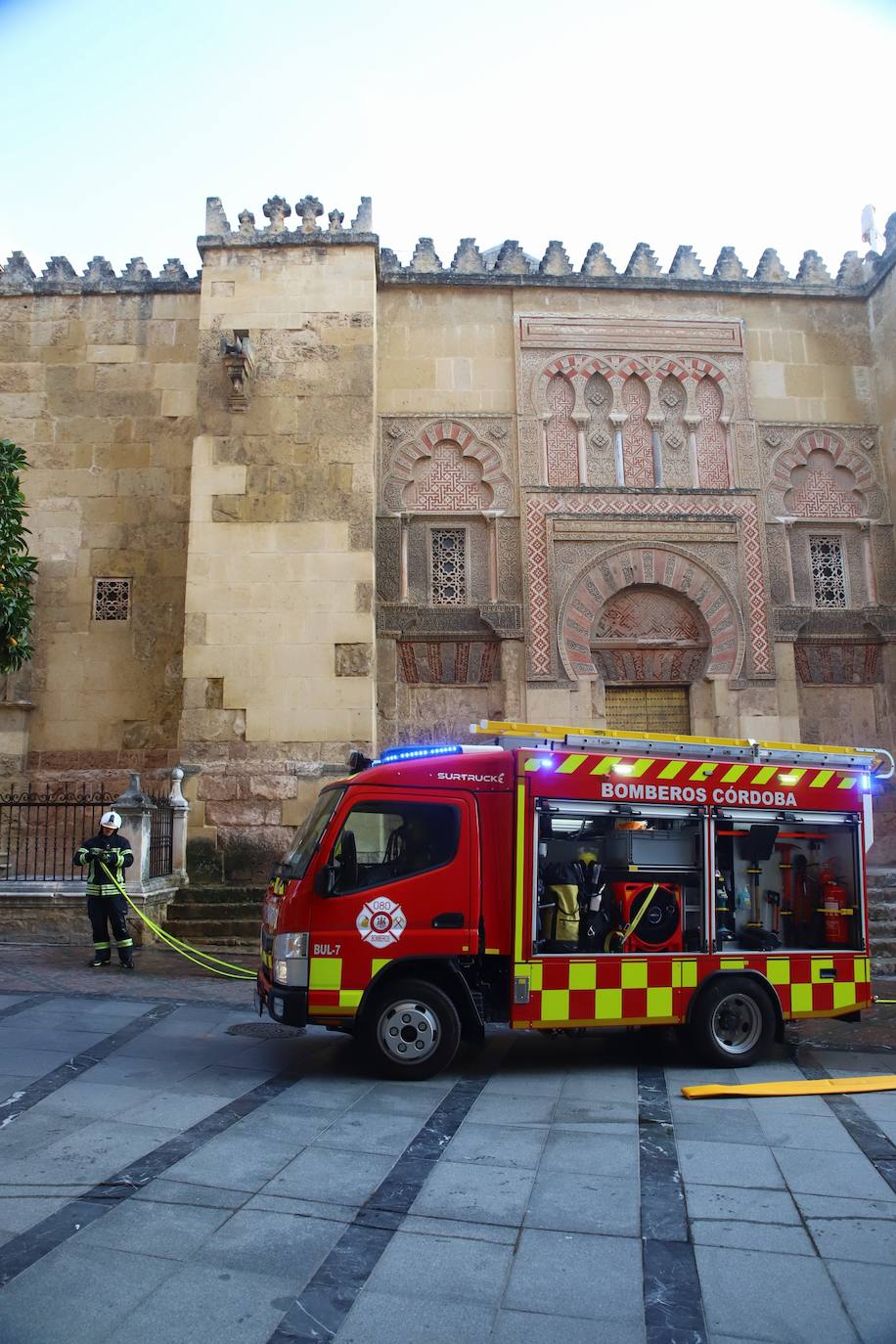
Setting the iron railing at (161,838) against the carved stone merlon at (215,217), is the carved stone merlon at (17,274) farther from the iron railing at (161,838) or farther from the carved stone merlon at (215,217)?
the iron railing at (161,838)

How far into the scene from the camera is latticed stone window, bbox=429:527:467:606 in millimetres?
13602

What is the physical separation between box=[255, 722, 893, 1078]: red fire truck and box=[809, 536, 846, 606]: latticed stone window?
24.8ft

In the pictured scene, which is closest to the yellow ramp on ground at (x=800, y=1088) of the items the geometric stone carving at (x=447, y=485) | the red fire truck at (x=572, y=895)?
the red fire truck at (x=572, y=895)

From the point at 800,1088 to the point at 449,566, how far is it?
358 inches

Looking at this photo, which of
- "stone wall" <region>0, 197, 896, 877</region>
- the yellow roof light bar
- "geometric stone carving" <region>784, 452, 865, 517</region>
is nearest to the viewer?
the yellow roof light bar

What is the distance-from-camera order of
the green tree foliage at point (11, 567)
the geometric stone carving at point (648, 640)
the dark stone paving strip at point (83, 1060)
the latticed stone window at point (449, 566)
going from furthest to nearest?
the latticed stone window at point (449, 566)
the geometric stone carving at point (648, 640)
the green tree foliage at point (11, 567)
the dark stone paving strip at point (83, 1060)

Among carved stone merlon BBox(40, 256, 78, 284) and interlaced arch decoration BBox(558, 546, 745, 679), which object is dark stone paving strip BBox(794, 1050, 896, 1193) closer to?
interlaced arch decoration BBox(558, 546, 745, 679)

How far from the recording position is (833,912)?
22.6 ft

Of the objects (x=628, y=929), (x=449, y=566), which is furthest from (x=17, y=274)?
(x=628, y=929)

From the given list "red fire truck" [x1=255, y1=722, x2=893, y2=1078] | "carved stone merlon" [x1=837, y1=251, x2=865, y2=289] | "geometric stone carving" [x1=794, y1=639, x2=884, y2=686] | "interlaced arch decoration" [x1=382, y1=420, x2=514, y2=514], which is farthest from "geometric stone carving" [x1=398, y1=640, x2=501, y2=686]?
"carved stone merlon" [x1=837, y1=251, x2=865, y2=289]

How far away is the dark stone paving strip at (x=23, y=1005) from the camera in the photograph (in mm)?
7165

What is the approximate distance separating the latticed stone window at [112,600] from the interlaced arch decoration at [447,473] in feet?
13.2

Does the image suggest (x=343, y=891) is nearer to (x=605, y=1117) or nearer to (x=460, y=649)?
(x=605, y=1117)

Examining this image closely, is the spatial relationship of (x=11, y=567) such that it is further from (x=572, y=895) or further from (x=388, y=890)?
(x=572, y=895)
